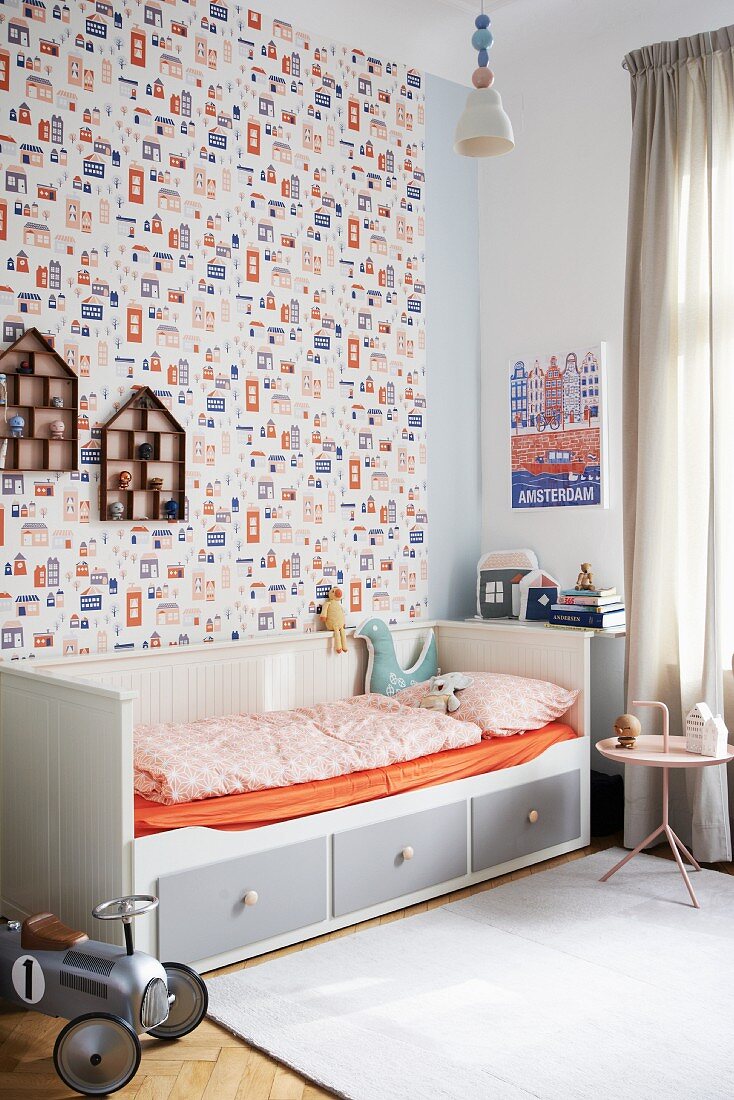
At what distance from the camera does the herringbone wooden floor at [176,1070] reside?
2107mm

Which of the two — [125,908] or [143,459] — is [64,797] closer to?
[125,908]

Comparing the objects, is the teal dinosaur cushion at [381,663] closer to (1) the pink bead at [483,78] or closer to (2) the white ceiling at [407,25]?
(1) the pink bead at [483,78]

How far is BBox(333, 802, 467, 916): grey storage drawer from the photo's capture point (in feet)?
9.72

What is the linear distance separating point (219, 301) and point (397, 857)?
6.65 feet

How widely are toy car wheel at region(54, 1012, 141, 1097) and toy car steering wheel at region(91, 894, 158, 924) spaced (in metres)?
0.19

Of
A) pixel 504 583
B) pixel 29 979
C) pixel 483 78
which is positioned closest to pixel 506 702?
pixel 504 583

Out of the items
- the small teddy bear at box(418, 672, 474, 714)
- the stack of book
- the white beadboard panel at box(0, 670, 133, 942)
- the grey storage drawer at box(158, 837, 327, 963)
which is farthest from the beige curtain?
the white beadboard panel at box(0, 670, 133, 942)

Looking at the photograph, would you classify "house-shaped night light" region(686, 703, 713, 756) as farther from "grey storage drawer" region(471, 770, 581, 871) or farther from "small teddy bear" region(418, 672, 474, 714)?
"small teddy bear" region(418, 672, 474, 714)

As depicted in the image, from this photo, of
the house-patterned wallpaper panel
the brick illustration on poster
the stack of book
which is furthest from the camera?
the brick illustration on poster

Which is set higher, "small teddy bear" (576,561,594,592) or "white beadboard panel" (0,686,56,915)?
"small teddy bear" (576,561,594,592)

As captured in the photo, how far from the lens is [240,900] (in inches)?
107

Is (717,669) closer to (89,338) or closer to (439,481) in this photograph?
(439,481)

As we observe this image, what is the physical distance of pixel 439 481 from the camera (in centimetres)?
442

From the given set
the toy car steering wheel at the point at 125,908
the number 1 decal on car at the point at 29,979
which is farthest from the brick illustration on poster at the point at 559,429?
the number 1 decal on car at the point at 29,979
